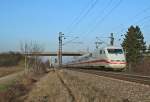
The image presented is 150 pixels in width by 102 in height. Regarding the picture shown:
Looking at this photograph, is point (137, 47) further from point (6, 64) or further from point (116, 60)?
point (6, 64)

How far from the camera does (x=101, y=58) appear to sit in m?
43.6

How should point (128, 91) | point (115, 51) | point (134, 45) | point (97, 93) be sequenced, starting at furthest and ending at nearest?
1. point (134, 45)
2. point (115, 51)
3. point (128, 91)
4. point (97, 93)

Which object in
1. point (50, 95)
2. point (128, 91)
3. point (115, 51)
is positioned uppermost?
point (115, 51)

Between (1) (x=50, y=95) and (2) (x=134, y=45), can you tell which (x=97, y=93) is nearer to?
(1) (x=50, y=95)

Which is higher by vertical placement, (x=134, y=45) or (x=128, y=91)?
(x=134, y=45)

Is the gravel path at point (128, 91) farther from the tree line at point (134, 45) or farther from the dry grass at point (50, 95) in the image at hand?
the tree line at point (134, 45)

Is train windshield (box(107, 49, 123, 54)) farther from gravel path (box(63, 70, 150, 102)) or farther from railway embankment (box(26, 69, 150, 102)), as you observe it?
gravel path (box(63, 70, 150, 102))

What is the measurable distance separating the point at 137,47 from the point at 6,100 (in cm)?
5396

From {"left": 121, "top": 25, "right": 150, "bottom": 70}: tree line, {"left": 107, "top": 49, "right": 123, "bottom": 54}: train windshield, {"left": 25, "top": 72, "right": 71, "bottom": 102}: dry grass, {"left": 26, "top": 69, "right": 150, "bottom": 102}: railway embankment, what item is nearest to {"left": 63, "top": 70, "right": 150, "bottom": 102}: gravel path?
{"left": 26, "top": 69, "right": 150, "bottom": 102}: railway embankment

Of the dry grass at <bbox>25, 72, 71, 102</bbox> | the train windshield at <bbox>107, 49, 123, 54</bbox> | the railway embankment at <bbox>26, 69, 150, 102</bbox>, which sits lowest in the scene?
the dry grass at <bbox>25, 72, 71, 102</bbox>

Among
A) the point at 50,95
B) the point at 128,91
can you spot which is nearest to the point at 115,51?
the point at 50,95

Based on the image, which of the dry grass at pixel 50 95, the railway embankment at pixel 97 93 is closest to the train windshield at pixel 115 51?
the dry grass at pixel 50 95

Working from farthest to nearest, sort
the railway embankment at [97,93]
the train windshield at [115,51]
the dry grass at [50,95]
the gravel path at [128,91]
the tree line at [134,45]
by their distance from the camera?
the tree line at [134,45]
the train windshield at [115,51]
the dry grass at [50,95]
the gravel path at [128,91]
the railway embankment at [97,93]

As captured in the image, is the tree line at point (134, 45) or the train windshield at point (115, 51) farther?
the tree line at point (134, 45)
